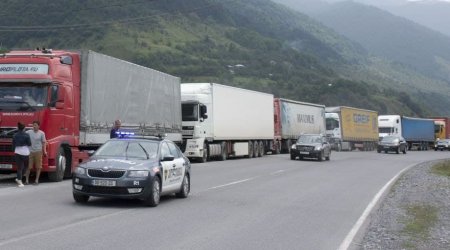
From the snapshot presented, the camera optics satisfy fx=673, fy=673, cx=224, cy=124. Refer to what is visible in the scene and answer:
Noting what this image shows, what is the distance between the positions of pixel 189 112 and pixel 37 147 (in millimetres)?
16612

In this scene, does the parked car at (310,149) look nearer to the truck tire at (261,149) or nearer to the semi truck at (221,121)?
the semi truck at (221,121)

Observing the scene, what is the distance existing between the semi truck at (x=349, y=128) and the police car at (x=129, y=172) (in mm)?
46744

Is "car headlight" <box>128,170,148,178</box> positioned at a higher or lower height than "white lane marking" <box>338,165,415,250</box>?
higher

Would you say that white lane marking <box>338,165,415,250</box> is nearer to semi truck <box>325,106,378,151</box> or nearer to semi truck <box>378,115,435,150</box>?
semi truck <box>325,106,378,151</box>

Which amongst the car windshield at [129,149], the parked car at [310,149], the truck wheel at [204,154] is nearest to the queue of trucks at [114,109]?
the truck wheel at [204,154]

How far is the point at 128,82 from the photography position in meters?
23.7

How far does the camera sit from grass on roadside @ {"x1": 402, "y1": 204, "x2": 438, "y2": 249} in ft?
35.9

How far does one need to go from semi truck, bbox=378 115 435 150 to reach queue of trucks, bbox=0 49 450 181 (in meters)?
26.8

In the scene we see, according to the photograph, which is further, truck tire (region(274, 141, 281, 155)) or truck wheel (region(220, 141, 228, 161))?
truck tire (region(274, 141, 281, 155))

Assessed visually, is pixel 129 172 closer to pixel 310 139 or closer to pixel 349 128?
pixel 310 139

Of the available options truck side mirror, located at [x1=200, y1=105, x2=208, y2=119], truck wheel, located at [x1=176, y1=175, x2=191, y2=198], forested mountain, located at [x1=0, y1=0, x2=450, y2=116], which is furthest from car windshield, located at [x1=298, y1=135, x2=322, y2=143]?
forested mountain, located at [x1=0, y1=0, x2=450, y2=116]

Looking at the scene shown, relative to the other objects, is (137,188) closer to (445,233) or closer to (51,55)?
(445,233)

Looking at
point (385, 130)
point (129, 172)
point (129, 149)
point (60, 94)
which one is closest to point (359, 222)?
point (129, 172)

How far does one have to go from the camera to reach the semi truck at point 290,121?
46562 millimetres
